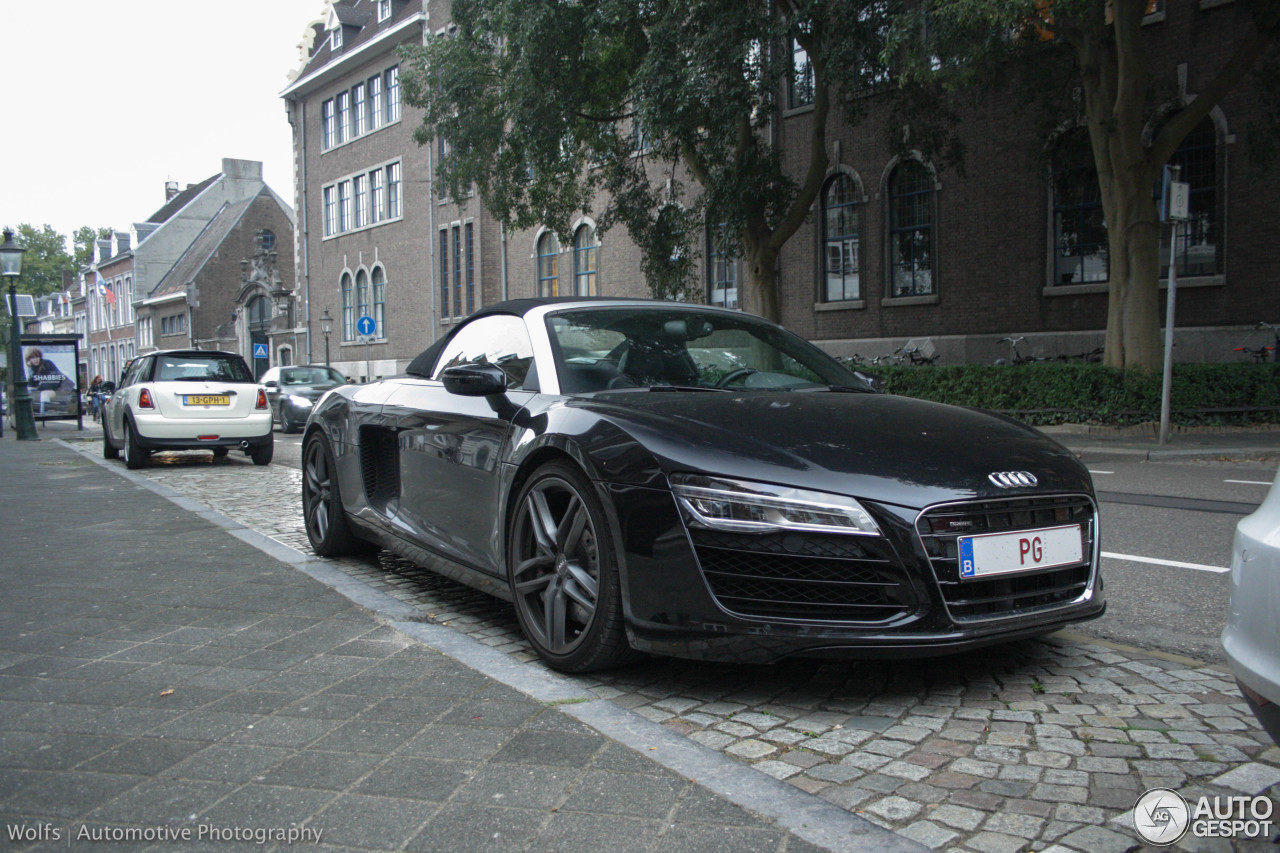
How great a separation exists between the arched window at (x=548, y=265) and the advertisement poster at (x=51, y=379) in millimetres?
14836

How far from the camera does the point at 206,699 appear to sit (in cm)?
349

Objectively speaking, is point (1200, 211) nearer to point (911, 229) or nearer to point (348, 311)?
point (911, 229)

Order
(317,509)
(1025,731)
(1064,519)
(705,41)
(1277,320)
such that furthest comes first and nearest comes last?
(1277,320)
(705,41)
(317,509)
(1064,519)
(1025,731)

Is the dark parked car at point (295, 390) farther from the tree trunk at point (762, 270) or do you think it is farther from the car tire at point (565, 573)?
the car tire at point (565, 573)

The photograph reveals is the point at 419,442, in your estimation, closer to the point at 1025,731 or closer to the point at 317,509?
the point at 317,509

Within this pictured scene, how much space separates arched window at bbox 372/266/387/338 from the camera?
45.0m

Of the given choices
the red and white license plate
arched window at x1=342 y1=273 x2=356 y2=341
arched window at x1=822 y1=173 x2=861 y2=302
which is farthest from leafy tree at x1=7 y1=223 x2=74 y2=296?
the red and white license plate

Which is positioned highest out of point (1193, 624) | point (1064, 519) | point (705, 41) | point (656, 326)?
point (705, 41)

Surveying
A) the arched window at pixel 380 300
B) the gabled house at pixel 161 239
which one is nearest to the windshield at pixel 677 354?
the arched window at pixel 380 300

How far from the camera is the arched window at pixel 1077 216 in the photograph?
794 inches

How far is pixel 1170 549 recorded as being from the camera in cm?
621

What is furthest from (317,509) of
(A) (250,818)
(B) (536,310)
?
(A) (250,818)

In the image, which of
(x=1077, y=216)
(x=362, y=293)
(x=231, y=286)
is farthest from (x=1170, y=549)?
(x=231, y=286)

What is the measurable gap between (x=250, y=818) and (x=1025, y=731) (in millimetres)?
2171
